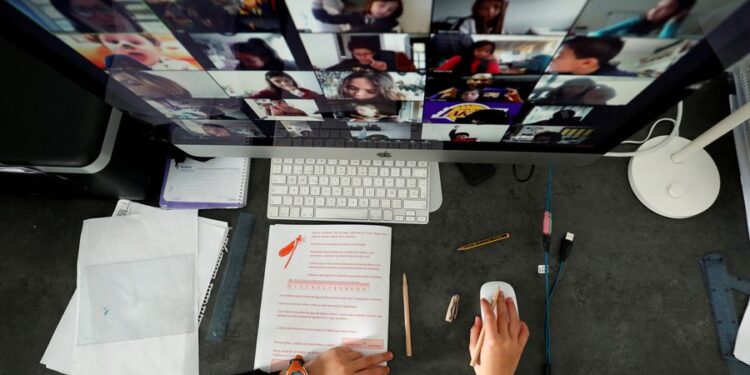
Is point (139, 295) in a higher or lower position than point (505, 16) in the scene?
Result: lower

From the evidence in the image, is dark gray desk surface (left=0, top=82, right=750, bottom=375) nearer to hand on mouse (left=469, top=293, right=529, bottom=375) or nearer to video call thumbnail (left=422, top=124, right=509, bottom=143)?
hand on mouse (left=469, top=293, right=529, bottom=375)

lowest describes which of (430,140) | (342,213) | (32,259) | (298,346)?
(298,346)

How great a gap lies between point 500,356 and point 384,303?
199 millimetres

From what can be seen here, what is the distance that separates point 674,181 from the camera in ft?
2.48

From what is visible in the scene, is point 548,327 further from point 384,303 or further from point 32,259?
point 32,259

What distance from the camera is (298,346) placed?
731 mm

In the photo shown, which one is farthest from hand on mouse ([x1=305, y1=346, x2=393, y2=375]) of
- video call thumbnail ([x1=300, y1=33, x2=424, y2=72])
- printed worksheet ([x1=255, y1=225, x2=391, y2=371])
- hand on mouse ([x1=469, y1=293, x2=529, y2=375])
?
video call thumbnail ([x1=300, y1=33, x2=424, y2=72])

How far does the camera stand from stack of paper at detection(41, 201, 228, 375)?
0.74m

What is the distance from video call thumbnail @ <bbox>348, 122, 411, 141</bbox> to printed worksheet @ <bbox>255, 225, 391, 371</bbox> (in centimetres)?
18

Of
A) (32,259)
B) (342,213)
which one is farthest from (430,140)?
(32,259)

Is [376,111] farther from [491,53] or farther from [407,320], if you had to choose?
[407,320]

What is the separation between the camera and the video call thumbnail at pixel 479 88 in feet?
1.55

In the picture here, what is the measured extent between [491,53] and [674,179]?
0.53 meters

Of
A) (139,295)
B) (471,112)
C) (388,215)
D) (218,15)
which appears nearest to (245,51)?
(218,15)
